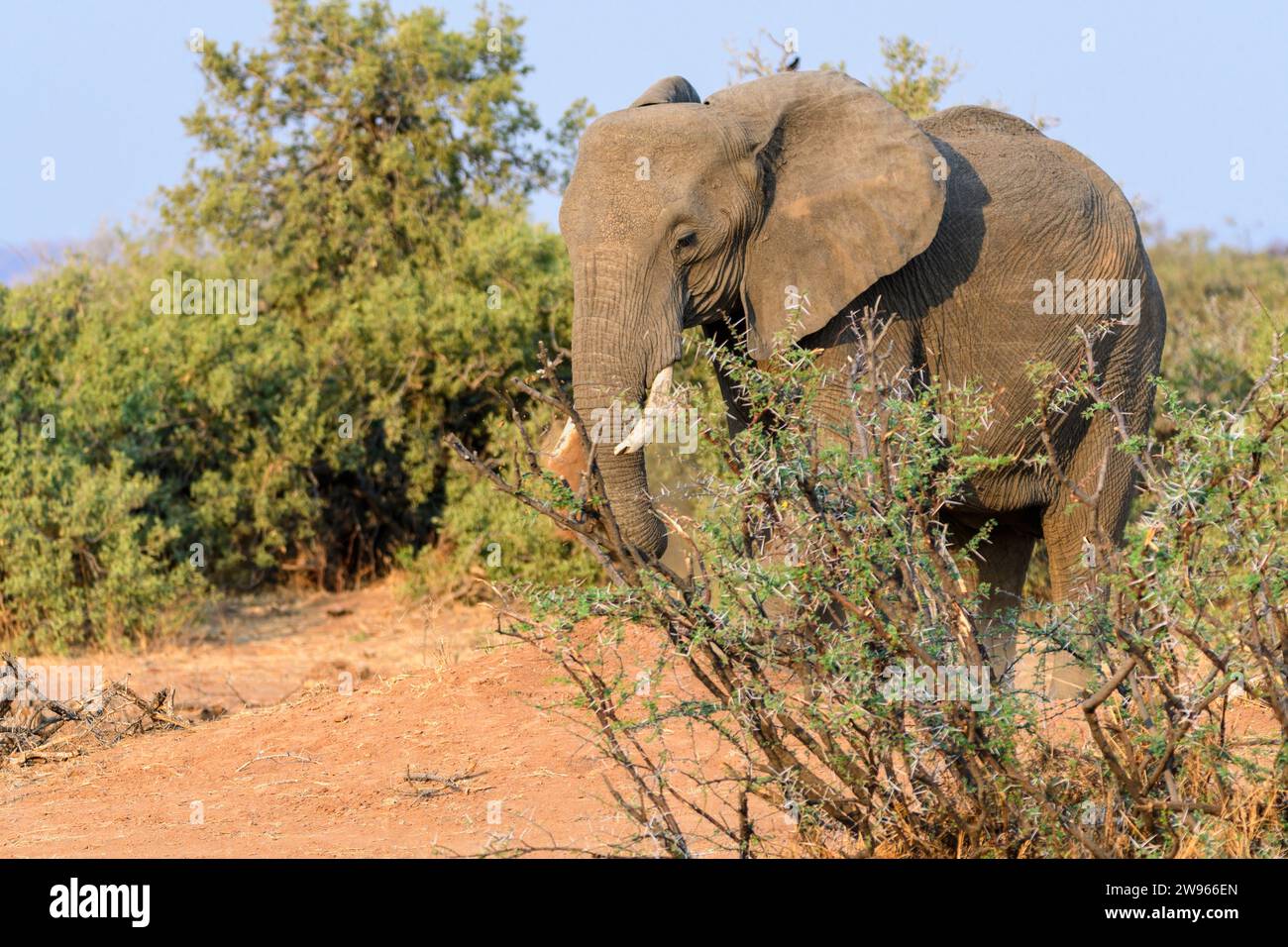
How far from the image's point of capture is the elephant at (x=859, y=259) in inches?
226

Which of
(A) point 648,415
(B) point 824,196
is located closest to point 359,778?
(A) point 648,415

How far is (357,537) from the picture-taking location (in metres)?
12.1

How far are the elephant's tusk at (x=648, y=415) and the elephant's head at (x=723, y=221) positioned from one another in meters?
0.01

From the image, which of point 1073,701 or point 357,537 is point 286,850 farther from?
point 357,537

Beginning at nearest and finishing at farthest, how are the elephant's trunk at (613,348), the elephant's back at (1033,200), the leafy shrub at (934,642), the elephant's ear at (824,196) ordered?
the leafy shrub at (934,642), the elephant's trunk at (613,348), the elephant's ear at (824,196), the elephant's back at (1033,200)

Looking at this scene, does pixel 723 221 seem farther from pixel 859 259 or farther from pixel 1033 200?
pixel 1033 200

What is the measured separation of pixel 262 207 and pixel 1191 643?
9.22 metres

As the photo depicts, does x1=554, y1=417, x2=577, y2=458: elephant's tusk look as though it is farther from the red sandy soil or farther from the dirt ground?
the dirt ground

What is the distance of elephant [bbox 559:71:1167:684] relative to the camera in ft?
18.8

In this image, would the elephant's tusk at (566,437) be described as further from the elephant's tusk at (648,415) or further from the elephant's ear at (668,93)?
the elephant's ear at (668,93)

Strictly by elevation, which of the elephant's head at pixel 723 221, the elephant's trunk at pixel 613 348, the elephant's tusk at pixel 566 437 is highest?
the elephant's head at pixel 723 221

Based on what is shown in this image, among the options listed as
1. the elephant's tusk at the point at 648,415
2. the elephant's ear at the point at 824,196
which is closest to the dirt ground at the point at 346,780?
the elephant's tusk at the point at 648,415
